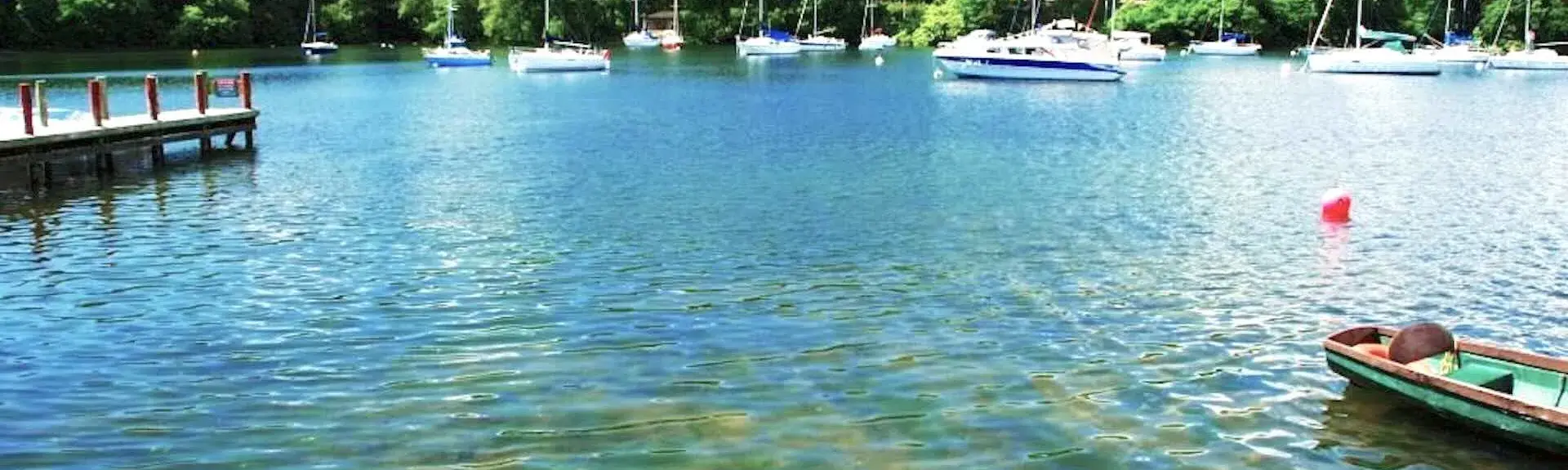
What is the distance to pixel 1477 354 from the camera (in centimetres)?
1341

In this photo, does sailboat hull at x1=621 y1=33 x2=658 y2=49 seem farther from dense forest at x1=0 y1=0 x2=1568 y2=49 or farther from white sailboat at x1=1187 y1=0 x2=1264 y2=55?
white sailboat at x1=1187 y1=0 x2=1264 y2=55

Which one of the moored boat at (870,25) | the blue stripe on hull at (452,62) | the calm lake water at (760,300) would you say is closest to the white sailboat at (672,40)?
the moored boat at (870,25)

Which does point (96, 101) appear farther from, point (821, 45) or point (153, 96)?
point (821, 45)

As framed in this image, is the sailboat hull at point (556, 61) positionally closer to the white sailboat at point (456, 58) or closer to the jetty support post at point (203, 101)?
the white sailboat at point (456, 58)

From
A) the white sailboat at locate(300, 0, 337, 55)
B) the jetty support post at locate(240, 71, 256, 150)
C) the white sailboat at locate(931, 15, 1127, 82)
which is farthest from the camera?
the white sailboat at locate(300, 0, 337, 55)

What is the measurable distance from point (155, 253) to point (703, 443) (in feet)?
45.1

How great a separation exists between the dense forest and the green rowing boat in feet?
350

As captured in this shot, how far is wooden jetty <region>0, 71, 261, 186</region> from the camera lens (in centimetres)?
3017

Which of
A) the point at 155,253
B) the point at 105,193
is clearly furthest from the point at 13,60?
the point at 155,253

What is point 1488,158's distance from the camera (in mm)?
36344

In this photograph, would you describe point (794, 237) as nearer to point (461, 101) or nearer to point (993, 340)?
point (993, 340)

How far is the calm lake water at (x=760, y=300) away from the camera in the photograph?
12820 millimetres

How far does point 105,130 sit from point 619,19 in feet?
424

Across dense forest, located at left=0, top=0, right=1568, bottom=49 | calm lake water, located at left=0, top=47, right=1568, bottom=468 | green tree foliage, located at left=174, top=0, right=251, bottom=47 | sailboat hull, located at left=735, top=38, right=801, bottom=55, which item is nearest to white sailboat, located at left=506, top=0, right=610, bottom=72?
sailboat hull, located at left=735, top=38, right=801, bottom=55
